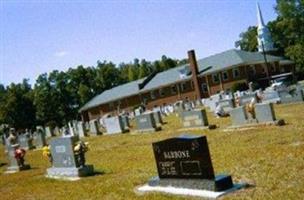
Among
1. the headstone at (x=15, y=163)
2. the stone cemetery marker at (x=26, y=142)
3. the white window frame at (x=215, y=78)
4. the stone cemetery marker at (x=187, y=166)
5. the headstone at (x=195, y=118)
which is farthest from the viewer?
the white window frame at (x=215, y=78)

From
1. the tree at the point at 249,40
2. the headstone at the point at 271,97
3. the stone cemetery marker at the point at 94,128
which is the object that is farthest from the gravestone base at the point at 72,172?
the tree at the point at 249,40

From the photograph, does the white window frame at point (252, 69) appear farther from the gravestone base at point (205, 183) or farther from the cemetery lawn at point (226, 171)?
the gravestone base at point (205, 183)

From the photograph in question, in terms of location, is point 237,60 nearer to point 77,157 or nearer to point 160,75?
point 160,75

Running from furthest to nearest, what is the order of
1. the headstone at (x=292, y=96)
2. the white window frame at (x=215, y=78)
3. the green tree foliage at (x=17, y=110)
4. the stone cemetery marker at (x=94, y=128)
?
the green tree foliage at (x=17, y=110), the white window frame at (x=215, y=78), the stone cemetery marker at (x=94, y=128), the headstone at (x=292, y=96)

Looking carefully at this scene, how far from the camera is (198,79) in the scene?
7094 cm

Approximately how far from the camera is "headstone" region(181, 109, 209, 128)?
2730 cm

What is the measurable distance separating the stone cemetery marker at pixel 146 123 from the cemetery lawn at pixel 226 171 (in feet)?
30.1

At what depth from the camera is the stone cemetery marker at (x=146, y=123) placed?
32.4 metres

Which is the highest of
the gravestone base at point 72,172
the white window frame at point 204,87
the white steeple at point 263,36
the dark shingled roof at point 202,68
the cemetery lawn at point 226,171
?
the white steeple at point 263,36

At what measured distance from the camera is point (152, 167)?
15922 millimetres

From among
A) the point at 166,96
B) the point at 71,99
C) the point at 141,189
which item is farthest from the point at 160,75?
the point at 141,189

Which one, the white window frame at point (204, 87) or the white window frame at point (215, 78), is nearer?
the white window frame at point (215, 78)

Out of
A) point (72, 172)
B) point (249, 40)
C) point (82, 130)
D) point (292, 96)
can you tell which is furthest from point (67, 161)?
point (249, 40)

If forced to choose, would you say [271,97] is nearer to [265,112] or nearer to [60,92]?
[265,112]
